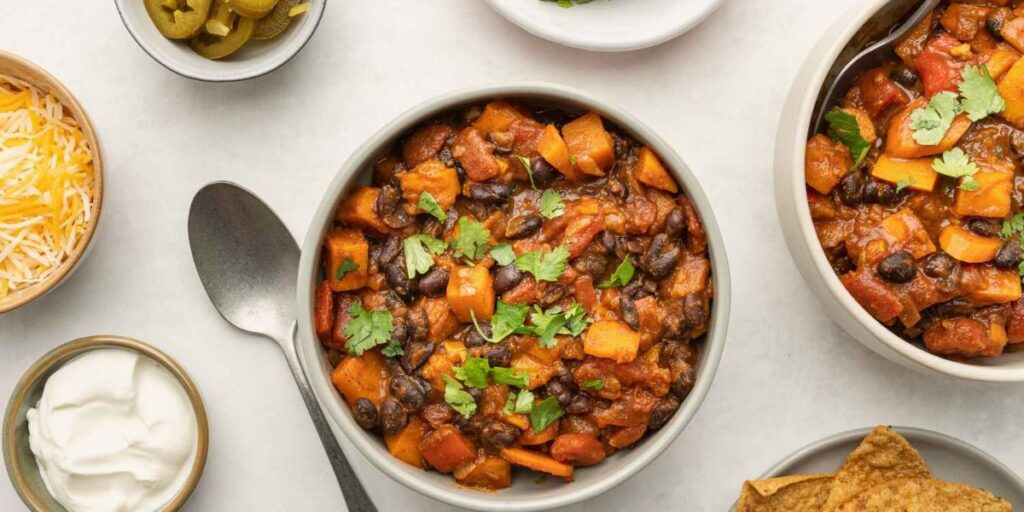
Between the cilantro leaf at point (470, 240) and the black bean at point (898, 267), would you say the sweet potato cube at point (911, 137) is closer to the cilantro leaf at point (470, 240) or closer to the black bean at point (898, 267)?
the black bean at point (898, 267)

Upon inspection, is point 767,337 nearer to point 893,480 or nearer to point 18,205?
point 893,480

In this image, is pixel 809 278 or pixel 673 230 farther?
pixel 809 278

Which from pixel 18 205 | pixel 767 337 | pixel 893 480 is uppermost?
pixel 18 205

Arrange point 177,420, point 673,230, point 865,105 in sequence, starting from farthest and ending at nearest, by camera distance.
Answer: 1. point 177,420
2. point 865,105
3. point 673,230

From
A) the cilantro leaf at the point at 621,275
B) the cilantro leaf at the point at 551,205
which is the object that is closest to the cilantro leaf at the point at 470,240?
the cilantro leaf at the point at 551,205

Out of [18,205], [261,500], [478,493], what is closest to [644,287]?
[478,493]

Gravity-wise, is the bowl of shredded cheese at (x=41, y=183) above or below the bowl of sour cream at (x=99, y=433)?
above
